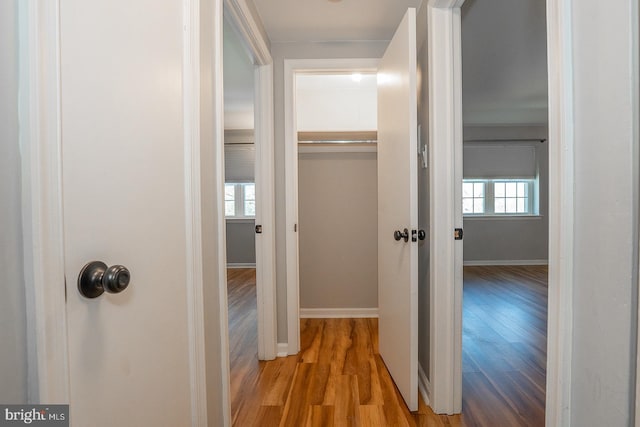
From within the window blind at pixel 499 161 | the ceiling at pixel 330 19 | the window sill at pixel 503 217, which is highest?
the ceiling at pixel 330 19

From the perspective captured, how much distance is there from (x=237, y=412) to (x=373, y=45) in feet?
8.49

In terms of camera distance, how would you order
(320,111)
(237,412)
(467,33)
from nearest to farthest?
(237,412) → (467,33) → (320,111)

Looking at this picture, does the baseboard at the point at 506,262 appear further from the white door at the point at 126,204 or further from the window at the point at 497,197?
the white door at the point at 126,204

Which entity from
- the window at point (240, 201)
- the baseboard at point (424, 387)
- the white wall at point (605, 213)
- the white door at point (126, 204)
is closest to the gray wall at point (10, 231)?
the white door at point (126, 204)

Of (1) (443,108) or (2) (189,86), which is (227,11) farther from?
(1) (443,108)

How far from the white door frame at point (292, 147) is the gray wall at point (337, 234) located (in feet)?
2.39

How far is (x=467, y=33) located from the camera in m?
2.56

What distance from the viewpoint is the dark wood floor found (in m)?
1.55

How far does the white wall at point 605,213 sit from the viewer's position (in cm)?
54

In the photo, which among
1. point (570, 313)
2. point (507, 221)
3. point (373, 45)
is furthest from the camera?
point (507, 221)

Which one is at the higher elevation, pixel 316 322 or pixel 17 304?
pixel 17 304

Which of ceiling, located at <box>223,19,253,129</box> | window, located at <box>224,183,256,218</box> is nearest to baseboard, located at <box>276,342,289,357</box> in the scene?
ceiling, located at <box>223,19,253,129</box>

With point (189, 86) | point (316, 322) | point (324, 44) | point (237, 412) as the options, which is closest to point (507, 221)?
point (316, 322)

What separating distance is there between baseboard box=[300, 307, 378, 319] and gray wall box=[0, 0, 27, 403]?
2.62 metres
